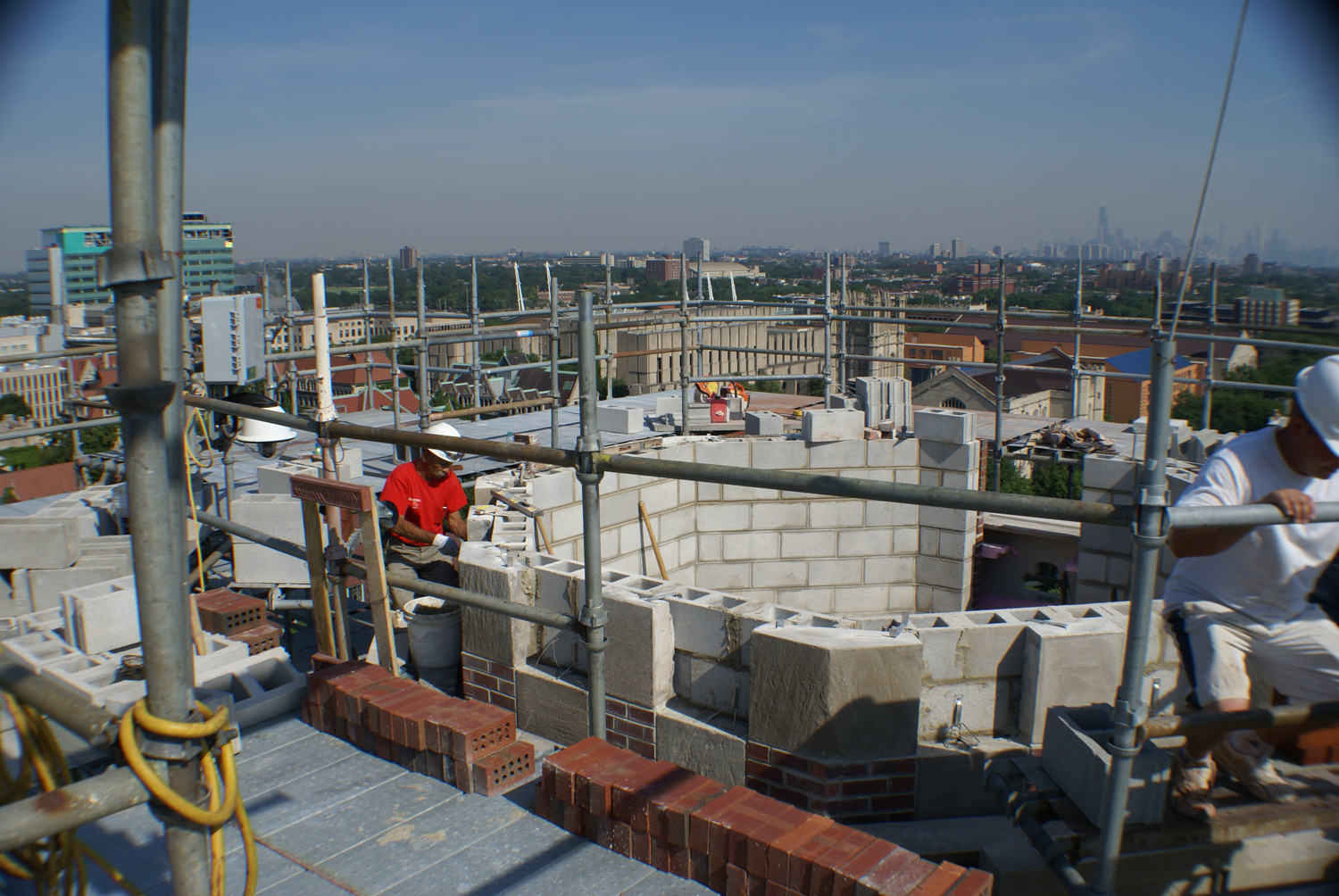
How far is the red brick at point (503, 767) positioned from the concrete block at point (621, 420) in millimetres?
8301

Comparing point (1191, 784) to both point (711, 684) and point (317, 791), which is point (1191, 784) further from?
point (317, 791)

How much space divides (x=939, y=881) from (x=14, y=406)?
2317 inches

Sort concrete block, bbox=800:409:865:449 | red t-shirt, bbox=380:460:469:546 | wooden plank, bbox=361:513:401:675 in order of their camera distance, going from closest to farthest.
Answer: wooden plank, bbox=361:513:401:675 < red t-shirt, bbox=380:460:469:546 < concrete block, bbox=800:409:865:449

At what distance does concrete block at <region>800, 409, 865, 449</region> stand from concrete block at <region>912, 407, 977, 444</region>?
23.4 inches

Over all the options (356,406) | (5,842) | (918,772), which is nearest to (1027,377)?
(356,406)

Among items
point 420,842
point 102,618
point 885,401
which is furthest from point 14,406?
point 420,842

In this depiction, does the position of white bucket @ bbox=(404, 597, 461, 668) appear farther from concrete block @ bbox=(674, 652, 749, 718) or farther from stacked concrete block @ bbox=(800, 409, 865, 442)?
stacked concrete block @ bbox=(800, 409, 865, 442)

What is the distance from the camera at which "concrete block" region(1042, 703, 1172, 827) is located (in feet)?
9.32

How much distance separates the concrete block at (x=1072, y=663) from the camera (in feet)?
15.0

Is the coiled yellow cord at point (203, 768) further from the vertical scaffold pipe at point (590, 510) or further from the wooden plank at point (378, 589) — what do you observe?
the wooden plank at point (378, 589)

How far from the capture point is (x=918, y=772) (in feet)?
15.1

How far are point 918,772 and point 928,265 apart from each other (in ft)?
117

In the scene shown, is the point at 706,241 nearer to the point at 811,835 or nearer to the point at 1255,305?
the point at 1255,305

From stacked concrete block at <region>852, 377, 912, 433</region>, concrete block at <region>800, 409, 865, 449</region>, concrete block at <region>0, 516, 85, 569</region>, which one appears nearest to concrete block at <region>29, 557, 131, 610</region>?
concrete block at <region>0, 516, 85, 569</region>
